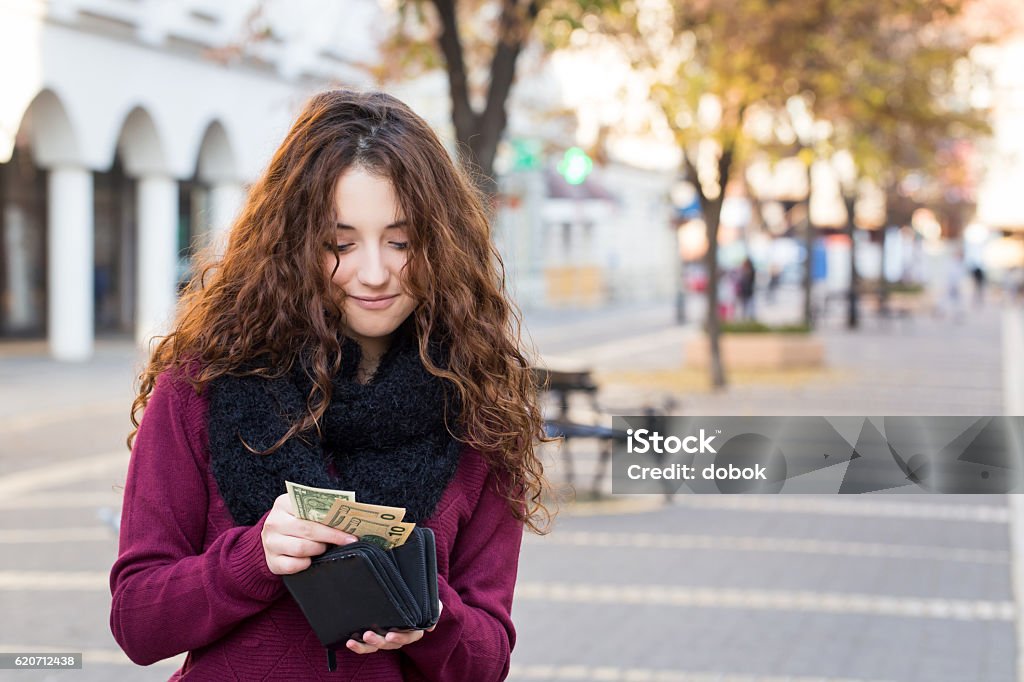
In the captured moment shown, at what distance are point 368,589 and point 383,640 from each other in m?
0.09

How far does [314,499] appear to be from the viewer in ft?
6.36

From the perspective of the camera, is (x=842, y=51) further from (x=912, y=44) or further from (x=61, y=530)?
(x=61, y=530)

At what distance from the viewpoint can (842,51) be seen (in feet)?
60.9

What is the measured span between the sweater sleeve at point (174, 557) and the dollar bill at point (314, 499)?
14 cm

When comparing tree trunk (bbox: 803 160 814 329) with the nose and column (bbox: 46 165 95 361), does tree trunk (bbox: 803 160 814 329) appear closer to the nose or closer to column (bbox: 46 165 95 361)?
column (bbox: 46 165 95 361)

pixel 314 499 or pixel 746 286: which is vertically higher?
pixel 746 286

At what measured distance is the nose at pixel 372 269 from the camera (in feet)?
7.31

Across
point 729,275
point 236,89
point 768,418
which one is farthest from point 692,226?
point 768,418

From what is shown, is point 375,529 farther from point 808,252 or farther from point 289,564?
point 808,252

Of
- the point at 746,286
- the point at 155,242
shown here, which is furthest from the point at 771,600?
the point at 746,286

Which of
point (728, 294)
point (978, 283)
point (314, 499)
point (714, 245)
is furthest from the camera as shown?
point (978, 283)

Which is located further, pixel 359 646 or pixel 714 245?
pixel 714 245

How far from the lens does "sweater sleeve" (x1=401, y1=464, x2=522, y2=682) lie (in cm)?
221

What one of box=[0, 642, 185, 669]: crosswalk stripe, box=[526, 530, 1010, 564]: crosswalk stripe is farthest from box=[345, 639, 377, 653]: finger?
box=[526, 530, 1010, 564]: crosswalk stripe
